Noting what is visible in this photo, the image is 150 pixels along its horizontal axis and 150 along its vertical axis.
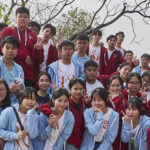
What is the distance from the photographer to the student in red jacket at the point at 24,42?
497cm

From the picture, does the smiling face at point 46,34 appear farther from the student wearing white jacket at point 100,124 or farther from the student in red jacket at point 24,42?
the student wearing white jacket at point 100,124

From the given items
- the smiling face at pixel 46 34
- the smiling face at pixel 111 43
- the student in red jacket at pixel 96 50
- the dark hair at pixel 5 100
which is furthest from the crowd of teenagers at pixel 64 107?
the smiling face at pixel 111 43

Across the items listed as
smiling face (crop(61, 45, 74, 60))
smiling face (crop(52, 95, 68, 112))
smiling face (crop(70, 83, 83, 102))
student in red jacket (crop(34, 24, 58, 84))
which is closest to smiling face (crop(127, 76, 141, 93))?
smiling face (crop(70, 83, 83, 102))

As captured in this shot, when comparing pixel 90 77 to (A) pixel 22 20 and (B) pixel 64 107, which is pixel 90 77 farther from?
(A) pixel 22 20

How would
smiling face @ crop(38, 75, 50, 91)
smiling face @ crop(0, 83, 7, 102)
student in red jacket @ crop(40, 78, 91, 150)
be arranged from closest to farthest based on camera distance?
1. smiling face @ crop(0, 83, 7, 102)
2. student in red jacket @ crop(40, 78, 91, 150)
3. smiling face @ crop(38, 75, 50, 91)

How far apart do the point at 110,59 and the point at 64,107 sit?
3.47 m

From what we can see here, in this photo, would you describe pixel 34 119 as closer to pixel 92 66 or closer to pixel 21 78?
pixel 21 78

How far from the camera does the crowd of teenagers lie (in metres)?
3.38

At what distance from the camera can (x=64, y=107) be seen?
366cm

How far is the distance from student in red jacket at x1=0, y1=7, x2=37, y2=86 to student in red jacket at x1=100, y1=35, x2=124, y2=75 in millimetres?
2331

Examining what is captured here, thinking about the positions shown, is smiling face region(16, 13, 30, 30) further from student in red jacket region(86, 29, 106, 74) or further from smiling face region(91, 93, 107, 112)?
smiling face region(91, 93, 107, 112)

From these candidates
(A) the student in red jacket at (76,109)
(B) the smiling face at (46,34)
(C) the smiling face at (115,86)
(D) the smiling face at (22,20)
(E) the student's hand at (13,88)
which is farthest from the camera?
(B) the smiling face at (46,34)

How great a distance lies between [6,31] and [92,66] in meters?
1.88

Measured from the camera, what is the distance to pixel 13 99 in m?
3.88
